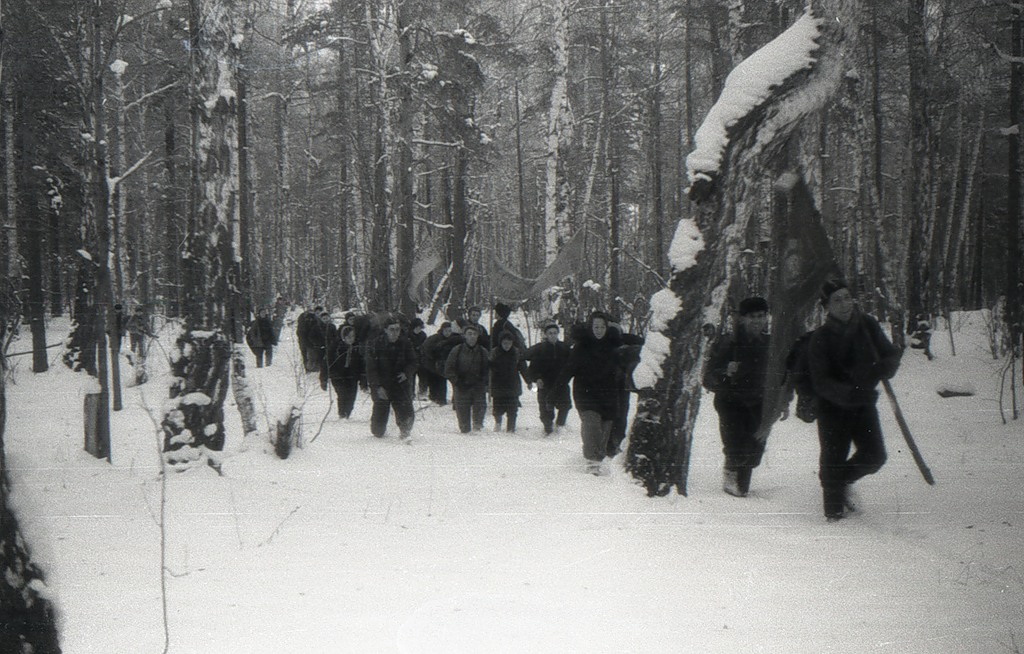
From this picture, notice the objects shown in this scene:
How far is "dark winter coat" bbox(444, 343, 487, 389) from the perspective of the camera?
37.0 feet

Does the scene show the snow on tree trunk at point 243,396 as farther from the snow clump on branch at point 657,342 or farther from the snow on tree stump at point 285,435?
the snow clump on branch at point 657,342

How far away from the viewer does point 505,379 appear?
11.5 meters

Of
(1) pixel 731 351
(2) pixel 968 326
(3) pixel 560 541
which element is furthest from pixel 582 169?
(3) pixel 560 541

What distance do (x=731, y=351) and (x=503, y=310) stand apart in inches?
218

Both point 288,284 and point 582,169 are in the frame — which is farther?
point 288,284

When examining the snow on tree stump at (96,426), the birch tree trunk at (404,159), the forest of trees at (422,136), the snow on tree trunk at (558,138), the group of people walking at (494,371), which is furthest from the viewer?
the birch tree trunk at (404,159)

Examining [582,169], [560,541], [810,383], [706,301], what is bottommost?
[560,541]

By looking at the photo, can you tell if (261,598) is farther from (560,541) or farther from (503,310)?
(503,310)

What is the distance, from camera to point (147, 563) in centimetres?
485

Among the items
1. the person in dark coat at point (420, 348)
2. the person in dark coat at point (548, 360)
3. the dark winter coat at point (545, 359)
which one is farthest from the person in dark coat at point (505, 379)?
the person in dark coat at point (420, 348)

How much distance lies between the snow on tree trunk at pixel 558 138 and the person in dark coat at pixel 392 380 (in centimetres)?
656

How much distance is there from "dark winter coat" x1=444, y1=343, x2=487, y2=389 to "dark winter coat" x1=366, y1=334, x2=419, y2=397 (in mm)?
798

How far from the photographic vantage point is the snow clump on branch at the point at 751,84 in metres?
5.73

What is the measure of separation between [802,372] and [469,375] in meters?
6.14
